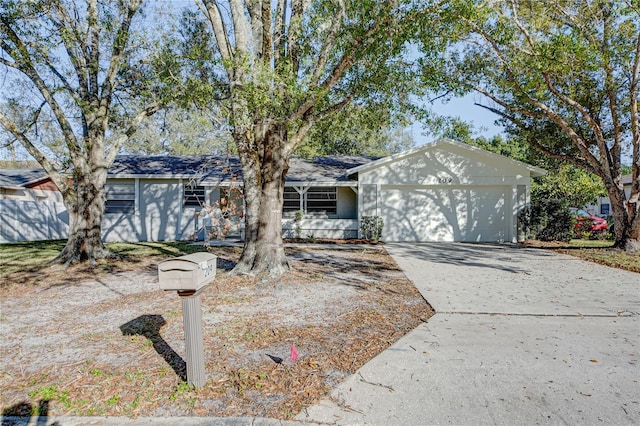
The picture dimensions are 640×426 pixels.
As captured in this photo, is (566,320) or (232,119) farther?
(232,119)

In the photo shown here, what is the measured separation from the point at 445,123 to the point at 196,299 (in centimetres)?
937

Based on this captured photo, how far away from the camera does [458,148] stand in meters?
14.3

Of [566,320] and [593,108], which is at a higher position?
[593,108]

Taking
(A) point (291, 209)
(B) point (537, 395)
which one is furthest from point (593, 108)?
(B) point (537, 395)

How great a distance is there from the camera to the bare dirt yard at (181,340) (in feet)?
9.65

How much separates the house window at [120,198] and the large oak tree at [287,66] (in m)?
9.85

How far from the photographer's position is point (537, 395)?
3.01 m

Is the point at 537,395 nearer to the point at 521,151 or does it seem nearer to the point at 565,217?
the point at 565,217

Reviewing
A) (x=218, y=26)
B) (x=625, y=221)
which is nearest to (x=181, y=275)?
(x=218, y=26)

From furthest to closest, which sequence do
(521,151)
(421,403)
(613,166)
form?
(521,151), (613,166), (421,403)

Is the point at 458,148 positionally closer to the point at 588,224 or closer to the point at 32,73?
the point at 588,224

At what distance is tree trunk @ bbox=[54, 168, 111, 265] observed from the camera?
30.3 feet

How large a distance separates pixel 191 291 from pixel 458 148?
1353cm

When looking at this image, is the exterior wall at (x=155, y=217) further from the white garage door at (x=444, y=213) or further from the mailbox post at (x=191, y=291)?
the mailbox post at (x=191, y=291)
